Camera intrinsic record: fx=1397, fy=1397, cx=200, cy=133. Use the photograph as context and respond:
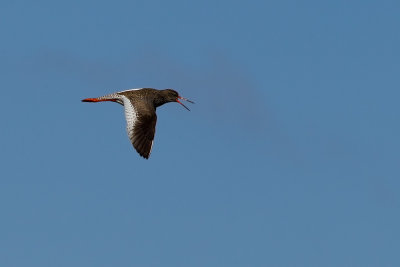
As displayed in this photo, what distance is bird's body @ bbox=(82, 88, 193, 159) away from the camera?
74.7 metres

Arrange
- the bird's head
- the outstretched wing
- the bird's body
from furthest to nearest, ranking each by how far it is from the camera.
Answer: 1. the bird's head
2. the bird's body
3. the outstretched wing

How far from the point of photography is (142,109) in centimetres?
7650

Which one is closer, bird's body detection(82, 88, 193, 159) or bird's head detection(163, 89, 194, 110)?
bird's body detection(82, 88, 193, 159)

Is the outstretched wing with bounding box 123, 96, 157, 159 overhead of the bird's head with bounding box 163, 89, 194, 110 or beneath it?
beneath

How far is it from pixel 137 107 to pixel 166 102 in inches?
151

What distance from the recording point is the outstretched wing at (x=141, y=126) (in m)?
74.4

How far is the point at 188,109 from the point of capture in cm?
7956

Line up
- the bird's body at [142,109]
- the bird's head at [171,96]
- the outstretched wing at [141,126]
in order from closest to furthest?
the outstretched wing at [141,126], the bird's body at [142,109], the bird's head at [171,96]

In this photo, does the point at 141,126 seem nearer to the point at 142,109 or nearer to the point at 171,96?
the point at 142,109

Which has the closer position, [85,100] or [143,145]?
[143,145]

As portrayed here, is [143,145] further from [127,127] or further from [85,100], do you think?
[85,100]

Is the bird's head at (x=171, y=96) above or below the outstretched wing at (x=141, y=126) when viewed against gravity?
above

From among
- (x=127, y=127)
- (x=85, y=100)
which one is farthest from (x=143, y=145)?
(x=85, y=100)

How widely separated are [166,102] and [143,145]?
6107 mm
